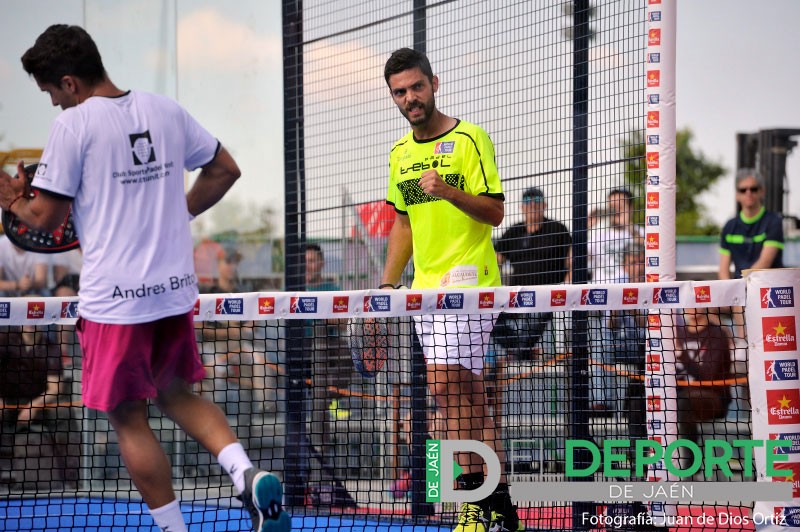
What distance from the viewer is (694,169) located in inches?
3000

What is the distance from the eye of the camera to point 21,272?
29.2 feet

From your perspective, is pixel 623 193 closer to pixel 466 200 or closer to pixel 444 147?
pixel 444 147

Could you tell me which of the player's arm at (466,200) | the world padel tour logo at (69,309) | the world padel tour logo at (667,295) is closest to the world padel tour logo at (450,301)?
the player's arm at (466,200)

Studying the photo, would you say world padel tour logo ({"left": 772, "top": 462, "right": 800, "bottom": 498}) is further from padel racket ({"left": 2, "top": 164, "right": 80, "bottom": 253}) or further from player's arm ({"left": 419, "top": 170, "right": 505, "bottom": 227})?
padel racket ({"left": 2, "top": 164, "right": 80, "bottom": 253})

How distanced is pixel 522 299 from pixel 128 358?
1.92 metres

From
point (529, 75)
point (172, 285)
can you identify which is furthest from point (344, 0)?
point (172, 285)

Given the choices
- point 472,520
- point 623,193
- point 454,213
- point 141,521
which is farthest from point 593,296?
point 141,521

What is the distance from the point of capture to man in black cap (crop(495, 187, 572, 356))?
625 centimetres

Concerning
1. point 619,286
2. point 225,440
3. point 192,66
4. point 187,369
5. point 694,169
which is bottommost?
point 225,440

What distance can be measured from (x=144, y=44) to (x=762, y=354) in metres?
5.56

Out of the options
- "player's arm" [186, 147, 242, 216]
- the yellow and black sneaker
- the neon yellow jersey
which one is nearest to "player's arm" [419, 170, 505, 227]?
the neon yellow jersey

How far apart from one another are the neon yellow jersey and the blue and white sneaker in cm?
174

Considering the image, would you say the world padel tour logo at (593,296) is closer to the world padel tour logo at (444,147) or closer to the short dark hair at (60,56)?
the world padel tour logo at (444,147)

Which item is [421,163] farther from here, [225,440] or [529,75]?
[225,440]
